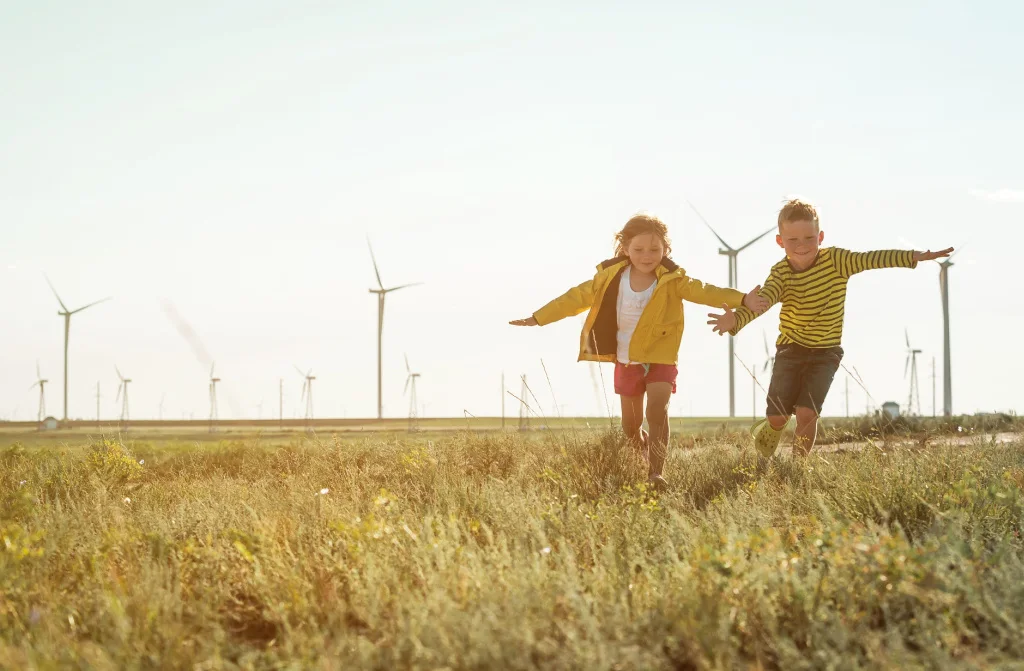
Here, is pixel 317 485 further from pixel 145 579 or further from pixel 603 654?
pixel 603 654

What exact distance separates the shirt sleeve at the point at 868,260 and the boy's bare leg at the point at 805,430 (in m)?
1.22

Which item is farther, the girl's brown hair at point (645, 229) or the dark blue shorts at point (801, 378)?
the dark blue shorts at point (801, 378)

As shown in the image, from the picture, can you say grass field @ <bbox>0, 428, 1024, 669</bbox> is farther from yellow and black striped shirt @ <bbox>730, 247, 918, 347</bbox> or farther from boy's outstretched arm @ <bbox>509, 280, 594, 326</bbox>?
boy's outstretched arm @ <bbox>509, 280, 594, 326</bbox>

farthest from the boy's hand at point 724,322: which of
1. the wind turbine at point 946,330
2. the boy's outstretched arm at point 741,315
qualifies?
the wind turbine at point 946,330

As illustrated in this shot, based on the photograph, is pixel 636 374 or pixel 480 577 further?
pixel 636 374

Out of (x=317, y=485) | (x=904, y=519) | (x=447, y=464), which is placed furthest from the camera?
(x=447, y=464)

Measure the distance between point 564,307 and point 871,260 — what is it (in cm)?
262

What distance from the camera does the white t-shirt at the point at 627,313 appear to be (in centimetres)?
780

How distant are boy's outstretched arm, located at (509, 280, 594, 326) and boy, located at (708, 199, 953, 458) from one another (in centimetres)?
149

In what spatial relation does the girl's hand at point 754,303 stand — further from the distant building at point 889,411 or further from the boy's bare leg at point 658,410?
the distant building at point 889,411

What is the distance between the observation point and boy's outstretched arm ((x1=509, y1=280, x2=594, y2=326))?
8.17 metres

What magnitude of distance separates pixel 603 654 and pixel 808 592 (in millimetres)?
1079

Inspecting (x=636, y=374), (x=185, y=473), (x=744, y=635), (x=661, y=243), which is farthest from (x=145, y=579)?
(x=185, y=473)

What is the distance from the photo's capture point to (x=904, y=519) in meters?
5.16
